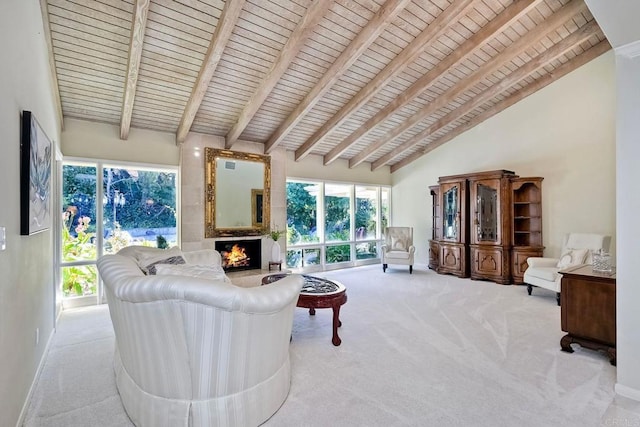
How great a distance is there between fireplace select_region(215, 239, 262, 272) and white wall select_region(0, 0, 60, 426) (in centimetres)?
316

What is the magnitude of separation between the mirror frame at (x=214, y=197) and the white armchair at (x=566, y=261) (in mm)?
4645

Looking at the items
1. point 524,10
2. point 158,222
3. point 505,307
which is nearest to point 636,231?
point 505,307

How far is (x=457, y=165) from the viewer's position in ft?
24.1

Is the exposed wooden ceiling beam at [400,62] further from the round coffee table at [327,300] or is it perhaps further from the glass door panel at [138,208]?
the round coffee table at [327,300]

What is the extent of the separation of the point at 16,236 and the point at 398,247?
6543mm

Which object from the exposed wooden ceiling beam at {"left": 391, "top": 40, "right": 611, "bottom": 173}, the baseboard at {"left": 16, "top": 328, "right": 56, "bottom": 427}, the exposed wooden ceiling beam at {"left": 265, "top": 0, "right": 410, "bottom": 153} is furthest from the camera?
the exposed wooden ceiling beam at {"left": 391, "top": 40, "right": 611, "bottom": 173}

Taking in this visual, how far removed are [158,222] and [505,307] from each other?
17.9 ft

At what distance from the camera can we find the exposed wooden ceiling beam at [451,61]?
12.8ft

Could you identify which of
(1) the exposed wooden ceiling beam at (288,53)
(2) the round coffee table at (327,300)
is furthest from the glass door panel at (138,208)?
(2) the round coffee table at (327,300)

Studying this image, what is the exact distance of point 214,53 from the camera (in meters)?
3.64

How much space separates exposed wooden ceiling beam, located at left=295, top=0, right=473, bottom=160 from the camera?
12.2 ft

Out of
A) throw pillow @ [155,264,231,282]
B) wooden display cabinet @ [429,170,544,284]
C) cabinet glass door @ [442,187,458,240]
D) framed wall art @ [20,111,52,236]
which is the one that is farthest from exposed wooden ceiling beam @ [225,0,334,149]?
cabinet glass door @ [442,187,458,240]

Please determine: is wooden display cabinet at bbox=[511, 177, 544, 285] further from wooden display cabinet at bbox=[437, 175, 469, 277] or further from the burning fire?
the burning fire

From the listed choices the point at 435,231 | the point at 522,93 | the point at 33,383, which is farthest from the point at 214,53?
the point at 435,231
